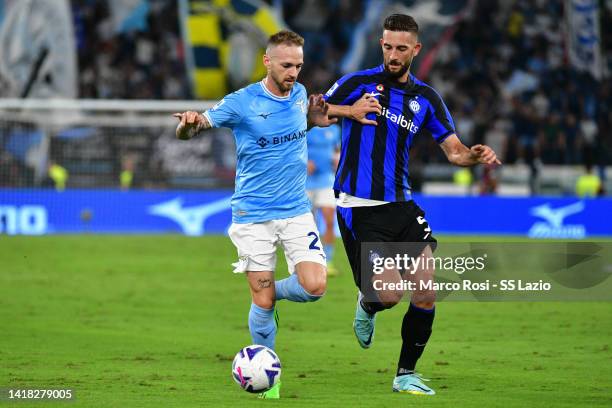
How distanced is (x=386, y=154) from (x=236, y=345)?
2.79 m

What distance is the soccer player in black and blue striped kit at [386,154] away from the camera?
8.16m

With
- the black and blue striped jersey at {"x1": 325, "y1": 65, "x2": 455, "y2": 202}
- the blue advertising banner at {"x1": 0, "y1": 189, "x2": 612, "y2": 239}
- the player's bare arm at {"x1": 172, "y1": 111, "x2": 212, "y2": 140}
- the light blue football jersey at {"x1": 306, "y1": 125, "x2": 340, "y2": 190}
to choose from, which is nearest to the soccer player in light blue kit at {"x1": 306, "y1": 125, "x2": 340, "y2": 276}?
the light blue football jersey at {"x1": 306, "y1": 125, "x2": 340, "y2": 190}

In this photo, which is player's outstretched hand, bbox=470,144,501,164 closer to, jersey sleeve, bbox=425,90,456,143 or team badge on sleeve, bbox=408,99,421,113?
jersey sleeve, bbox=425,90,456,143

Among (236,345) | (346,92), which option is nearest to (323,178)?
(236,345)

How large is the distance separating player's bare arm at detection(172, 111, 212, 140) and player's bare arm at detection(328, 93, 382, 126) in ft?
3.52

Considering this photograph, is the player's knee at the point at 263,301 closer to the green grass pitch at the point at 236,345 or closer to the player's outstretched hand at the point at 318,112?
the green grass pitch at the point at 236,345

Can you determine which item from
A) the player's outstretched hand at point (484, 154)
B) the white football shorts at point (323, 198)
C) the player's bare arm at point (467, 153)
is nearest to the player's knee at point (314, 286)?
the player's bare arm at point (467, 153)

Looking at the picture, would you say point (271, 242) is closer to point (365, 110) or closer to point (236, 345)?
point (365, 110)

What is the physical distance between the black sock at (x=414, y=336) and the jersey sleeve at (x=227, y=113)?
1.81 m

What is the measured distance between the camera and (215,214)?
24.2 m

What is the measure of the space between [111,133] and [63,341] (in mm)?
15979

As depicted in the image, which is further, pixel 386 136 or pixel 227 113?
pixel 386 136

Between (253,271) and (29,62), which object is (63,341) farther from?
(29,62)

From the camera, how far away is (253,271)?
26.4 feet
